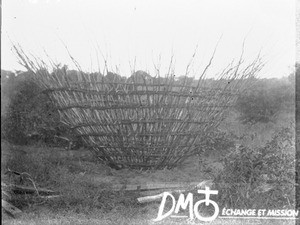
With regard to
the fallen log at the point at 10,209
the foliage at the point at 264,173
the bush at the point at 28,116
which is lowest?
the fallen log at the point at 10,209

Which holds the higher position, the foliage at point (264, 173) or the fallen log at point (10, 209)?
the foliage at point (264, 173)

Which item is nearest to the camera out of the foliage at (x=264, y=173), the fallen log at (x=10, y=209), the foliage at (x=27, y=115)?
the fallen log at (x=10, y=209)

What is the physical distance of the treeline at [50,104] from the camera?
3973 mm

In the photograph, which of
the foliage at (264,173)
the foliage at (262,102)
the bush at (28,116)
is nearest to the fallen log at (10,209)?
the bush at (28,116)

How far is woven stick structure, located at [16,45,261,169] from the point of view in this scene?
14.2 ft

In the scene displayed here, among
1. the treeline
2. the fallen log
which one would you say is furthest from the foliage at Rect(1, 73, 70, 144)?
the fallen log

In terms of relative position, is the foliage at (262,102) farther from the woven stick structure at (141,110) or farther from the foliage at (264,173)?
the foliage at (264,173)

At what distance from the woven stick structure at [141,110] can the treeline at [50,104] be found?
5 centimetres

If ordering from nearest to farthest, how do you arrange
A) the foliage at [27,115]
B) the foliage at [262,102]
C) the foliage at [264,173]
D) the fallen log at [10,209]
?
1. the fallen log at [10,209]
2. the foliage at [27,115]
3. the foliage at [264,173]
4. the foliage at [262,102]

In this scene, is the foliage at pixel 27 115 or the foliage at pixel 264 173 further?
the foliage at pixel 264 173

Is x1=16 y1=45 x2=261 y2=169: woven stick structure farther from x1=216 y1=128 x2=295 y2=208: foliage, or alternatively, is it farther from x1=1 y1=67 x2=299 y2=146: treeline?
x1=216 y1=128 x2=295 y2=208: foliage

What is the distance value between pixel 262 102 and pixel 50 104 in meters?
1.68

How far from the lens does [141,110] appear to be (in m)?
4.46

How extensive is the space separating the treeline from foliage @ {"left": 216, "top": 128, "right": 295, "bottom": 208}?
10.2 inches
